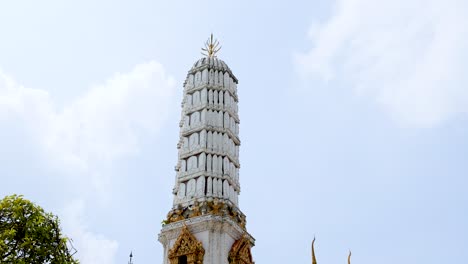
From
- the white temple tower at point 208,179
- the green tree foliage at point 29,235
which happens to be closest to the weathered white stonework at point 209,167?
the white temple tower at point 208,179

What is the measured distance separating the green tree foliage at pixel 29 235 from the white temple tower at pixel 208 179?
45.9 ft

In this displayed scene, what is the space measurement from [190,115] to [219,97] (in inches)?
92.1

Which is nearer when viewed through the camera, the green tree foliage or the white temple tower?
the green tree foliage

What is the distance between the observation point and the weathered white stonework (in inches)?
1412

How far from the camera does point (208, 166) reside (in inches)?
1526

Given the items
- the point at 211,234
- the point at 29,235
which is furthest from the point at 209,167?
the point at 29,235

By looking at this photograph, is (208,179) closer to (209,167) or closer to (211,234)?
(209,167)

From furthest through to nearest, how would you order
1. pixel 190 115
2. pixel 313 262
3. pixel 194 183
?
pixel 190 115 < pixel 194 183 < pixel 313 262

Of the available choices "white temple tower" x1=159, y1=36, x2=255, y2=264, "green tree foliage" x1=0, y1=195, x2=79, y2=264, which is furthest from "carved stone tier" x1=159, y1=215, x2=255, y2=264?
"green tree foliage" x1=0, y1=195, x2=79, y2=264

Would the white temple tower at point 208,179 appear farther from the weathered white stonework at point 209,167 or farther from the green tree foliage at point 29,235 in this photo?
the green tree foliage at point 29,235

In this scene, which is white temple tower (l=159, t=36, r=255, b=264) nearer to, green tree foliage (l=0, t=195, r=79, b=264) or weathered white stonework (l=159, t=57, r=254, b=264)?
weathered white stonework (l=159, t=57, r=254, b=264)

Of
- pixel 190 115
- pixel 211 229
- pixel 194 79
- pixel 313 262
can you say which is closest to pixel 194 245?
A: pixel 211 229

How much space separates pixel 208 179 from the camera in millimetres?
38188

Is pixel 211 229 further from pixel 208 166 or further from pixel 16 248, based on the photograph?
pixel 16 248
